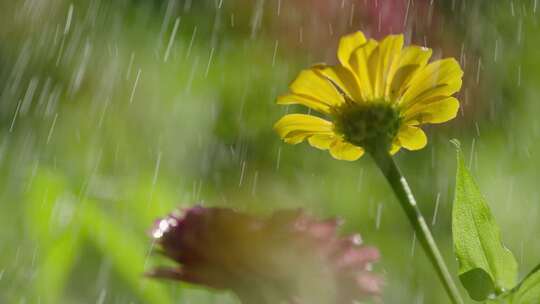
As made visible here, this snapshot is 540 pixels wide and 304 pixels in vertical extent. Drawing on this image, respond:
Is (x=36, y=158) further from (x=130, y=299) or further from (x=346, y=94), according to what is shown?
(x=346, y=94)

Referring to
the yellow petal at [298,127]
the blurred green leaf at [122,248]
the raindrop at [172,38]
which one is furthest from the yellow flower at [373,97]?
the raindrop at [172,38]

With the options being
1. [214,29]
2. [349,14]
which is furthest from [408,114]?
[214,29]

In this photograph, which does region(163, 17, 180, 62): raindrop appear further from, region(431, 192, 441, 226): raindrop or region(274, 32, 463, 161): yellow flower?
region(274, 32, 463, 161): yellow flower

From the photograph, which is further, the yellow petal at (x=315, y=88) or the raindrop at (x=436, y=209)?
the raindrop at (x=436, y=209)

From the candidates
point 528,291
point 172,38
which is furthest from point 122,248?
point 172,38

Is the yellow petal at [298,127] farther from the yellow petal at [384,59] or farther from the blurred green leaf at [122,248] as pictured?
the blurred green leaf at [122,248]

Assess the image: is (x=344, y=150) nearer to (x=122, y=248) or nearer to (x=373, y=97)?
(x=373, y=97)
